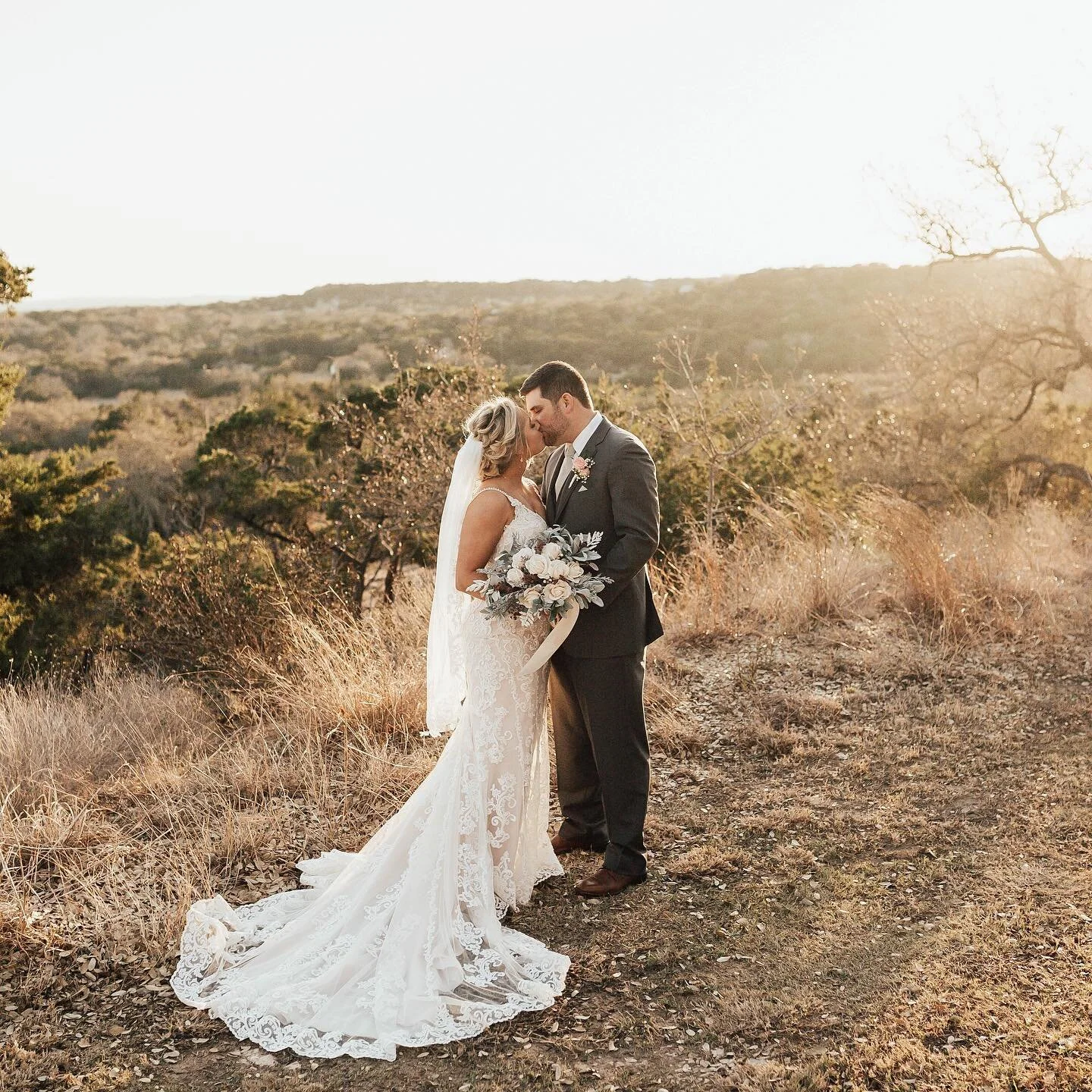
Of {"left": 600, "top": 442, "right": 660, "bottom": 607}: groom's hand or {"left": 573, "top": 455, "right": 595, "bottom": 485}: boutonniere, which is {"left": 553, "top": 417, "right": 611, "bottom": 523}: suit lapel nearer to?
{"left": 573, "top": 455, "right": 595, "bottom": 485}: boutonniere

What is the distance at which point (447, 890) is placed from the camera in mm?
4004

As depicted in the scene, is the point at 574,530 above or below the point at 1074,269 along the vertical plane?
below

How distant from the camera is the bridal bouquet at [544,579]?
400cm

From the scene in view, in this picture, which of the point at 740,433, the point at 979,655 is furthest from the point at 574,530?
the point at 740,433

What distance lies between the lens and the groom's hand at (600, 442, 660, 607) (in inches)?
168

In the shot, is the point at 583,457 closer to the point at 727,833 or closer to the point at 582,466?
the point at 582,466

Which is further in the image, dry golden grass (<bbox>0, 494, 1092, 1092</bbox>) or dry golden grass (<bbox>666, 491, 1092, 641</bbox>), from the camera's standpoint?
dry golden grass (<bbox>666, 491, 1092, 641</bbox>)

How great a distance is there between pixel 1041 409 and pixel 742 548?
9.00 m

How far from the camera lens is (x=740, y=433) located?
11648mm

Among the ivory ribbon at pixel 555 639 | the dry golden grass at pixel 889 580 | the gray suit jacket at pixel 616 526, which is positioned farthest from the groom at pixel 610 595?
the dry golden grass at pixel 889 580

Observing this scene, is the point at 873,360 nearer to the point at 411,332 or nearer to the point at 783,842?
the point at 411,332

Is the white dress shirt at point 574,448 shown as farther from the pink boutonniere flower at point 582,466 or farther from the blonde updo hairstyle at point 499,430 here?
the blonde updo hairstyle at point 499,430

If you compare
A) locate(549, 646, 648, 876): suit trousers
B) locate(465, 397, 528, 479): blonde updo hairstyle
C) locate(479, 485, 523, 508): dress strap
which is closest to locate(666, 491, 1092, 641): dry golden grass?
locate(549, 646, 648, 876): suit trousers

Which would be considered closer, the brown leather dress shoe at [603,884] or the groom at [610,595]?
the groom at [610,595]
